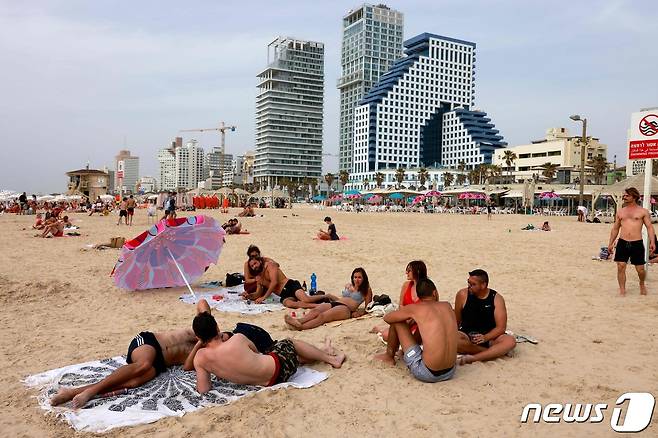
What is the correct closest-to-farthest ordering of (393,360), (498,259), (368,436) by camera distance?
(368,436), (393,360), (498,259)

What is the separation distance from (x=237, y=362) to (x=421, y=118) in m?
140

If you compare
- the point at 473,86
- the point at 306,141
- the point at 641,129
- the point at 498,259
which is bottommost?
the point at 498,259

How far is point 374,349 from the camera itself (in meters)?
4.74

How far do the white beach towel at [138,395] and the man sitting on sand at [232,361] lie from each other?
8 centimetres

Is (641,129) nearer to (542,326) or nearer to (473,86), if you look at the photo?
(542,326)

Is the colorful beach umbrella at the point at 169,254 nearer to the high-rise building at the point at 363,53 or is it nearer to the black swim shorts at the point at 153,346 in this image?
the black swim shorts at the point at 153,346

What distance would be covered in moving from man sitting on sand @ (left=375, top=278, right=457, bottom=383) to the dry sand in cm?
13

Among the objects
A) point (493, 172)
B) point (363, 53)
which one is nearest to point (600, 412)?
point (493, 172)

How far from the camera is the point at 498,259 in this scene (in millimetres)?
11516

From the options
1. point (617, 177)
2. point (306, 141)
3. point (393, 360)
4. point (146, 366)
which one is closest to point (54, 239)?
point (146, 366)

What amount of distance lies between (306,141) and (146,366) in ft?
471

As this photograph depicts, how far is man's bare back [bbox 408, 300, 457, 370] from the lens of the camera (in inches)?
149

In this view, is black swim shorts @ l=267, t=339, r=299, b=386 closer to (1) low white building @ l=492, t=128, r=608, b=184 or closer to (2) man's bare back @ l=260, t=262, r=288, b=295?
(2) man's bare back @ l=260, t=262, r=288, b=295

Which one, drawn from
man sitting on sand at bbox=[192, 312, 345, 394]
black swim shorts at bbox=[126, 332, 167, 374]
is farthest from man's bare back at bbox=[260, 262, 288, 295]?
man sitting on sand at bbox=[192, 312, 345, 394]
